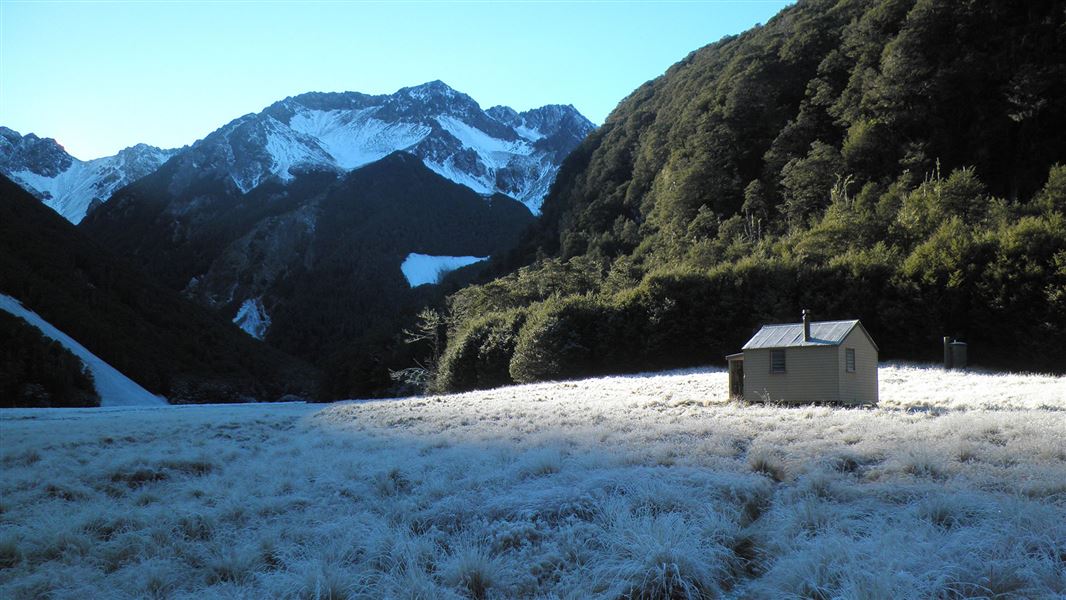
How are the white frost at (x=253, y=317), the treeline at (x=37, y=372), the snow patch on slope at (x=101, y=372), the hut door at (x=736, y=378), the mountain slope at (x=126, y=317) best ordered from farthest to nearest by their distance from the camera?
the white frost at (x=253, y=317) < the mountain slope at (x=126, y=317) < the snow patch on slope at (x=101, y=372) < the treeline at (x=37, y=372) < the hut door at (x=736, y=378)

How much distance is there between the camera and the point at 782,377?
20.4 metres

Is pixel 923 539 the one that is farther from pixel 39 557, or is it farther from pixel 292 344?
pixel 292 344

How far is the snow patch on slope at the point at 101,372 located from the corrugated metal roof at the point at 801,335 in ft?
220

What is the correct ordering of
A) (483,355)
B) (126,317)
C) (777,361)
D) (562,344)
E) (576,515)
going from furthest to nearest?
(126,317), (483,355), (562,344), (777,361), (576,515)

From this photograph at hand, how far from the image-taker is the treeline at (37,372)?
53.9 meters

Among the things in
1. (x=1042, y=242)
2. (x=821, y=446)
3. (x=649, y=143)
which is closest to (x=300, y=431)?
(x=821, y=446)

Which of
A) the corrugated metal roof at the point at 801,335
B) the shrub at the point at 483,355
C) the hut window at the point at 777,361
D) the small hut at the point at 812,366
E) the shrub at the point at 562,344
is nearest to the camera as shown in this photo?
the small hut at the point at 812,366

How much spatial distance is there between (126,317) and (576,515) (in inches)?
4387

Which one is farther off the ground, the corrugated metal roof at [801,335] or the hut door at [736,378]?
the corrugated metal roof at [801,335]

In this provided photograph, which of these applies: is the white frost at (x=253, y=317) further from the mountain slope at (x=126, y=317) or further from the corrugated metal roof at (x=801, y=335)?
the corrugated metal roof at (x=801, y=335)

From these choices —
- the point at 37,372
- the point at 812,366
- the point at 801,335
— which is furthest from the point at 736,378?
the point at 37,372

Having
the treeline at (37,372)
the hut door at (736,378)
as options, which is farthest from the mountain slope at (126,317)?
the hut door at (736,378)

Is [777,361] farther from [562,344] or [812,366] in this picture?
[562,344]

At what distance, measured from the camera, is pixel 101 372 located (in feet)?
227
